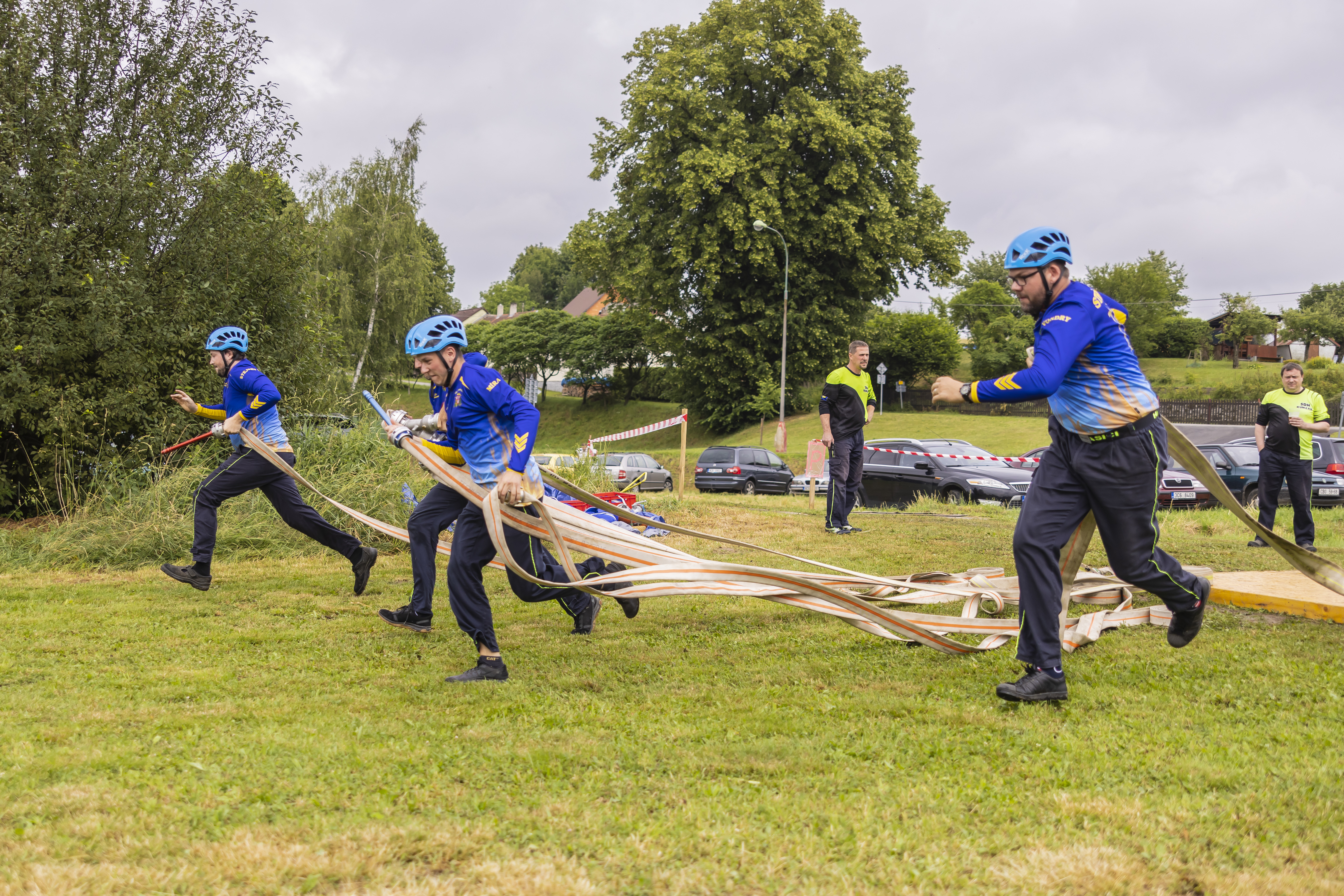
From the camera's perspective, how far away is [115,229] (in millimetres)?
10695

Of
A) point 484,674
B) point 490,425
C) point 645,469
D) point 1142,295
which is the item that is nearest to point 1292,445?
point 490,425

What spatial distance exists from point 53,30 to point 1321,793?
1321 centimetres

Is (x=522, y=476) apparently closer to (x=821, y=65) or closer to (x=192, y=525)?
(x=192, y=525)

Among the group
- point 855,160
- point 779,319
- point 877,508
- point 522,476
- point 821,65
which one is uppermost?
point 821,65

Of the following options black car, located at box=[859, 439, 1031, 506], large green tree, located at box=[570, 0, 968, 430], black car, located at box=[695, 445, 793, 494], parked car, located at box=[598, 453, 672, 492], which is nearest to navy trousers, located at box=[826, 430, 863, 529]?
black car, located at box=[859, 439, 1031, 506]

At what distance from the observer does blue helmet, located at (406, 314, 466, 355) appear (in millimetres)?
5164

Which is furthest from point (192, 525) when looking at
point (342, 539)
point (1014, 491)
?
point (1014, 491)

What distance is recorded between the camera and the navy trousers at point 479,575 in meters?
4.95

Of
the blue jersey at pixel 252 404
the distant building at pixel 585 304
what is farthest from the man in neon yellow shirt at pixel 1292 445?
the distant building at pixel 585 304

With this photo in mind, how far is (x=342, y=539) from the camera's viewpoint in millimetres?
7418

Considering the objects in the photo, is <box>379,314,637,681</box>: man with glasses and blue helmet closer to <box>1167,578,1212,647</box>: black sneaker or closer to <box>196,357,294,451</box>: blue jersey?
<box>196,357,294,451</box>: blue jersey

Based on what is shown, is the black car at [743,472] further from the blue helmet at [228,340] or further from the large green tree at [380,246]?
the blue helmet at [228,340]

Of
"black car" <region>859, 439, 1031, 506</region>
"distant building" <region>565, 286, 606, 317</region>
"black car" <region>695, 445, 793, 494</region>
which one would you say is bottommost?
"black car" <region>695, 445, 793, 494</region>

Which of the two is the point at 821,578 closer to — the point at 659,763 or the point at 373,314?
the point at 659,763
